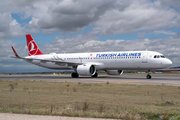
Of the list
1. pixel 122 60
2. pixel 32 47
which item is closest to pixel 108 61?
pixel 122 60

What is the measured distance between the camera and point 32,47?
44750 mm

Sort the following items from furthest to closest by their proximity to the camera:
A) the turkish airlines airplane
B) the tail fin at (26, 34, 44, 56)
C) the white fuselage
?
the tail fin at (26, 34, 44, 56), the turkish airlines airplane, the white fuselage

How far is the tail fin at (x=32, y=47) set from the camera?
44656 millimetres

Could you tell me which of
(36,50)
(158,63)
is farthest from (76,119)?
(36,50)

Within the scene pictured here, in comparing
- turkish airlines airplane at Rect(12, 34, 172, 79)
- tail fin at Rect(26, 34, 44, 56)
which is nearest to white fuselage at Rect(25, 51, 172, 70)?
turkish airlines airplane at Rect(12, 34, 172, 79)

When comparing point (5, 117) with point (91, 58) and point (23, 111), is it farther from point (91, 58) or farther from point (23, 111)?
point (91, 58)

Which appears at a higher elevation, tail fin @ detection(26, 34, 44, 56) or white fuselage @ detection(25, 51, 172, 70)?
tail fin @ detection(26, 34, 44, 56)

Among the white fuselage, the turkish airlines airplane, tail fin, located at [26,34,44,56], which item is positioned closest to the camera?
the white fuselage

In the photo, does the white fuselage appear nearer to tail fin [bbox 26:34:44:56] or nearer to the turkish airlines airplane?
the turkish airlines airplane

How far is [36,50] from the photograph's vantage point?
44.7 metres

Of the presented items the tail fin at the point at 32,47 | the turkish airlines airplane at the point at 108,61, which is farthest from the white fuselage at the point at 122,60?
the tail fin at the point at 32,47

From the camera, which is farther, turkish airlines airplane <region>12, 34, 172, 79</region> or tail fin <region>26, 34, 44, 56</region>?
tail fin <region>26, 34, 44, 56</region>

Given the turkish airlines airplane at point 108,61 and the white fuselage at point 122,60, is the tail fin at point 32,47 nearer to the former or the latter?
the turkish airlines airplane at point 108,61

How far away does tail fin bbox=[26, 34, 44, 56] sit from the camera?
44.7 m
